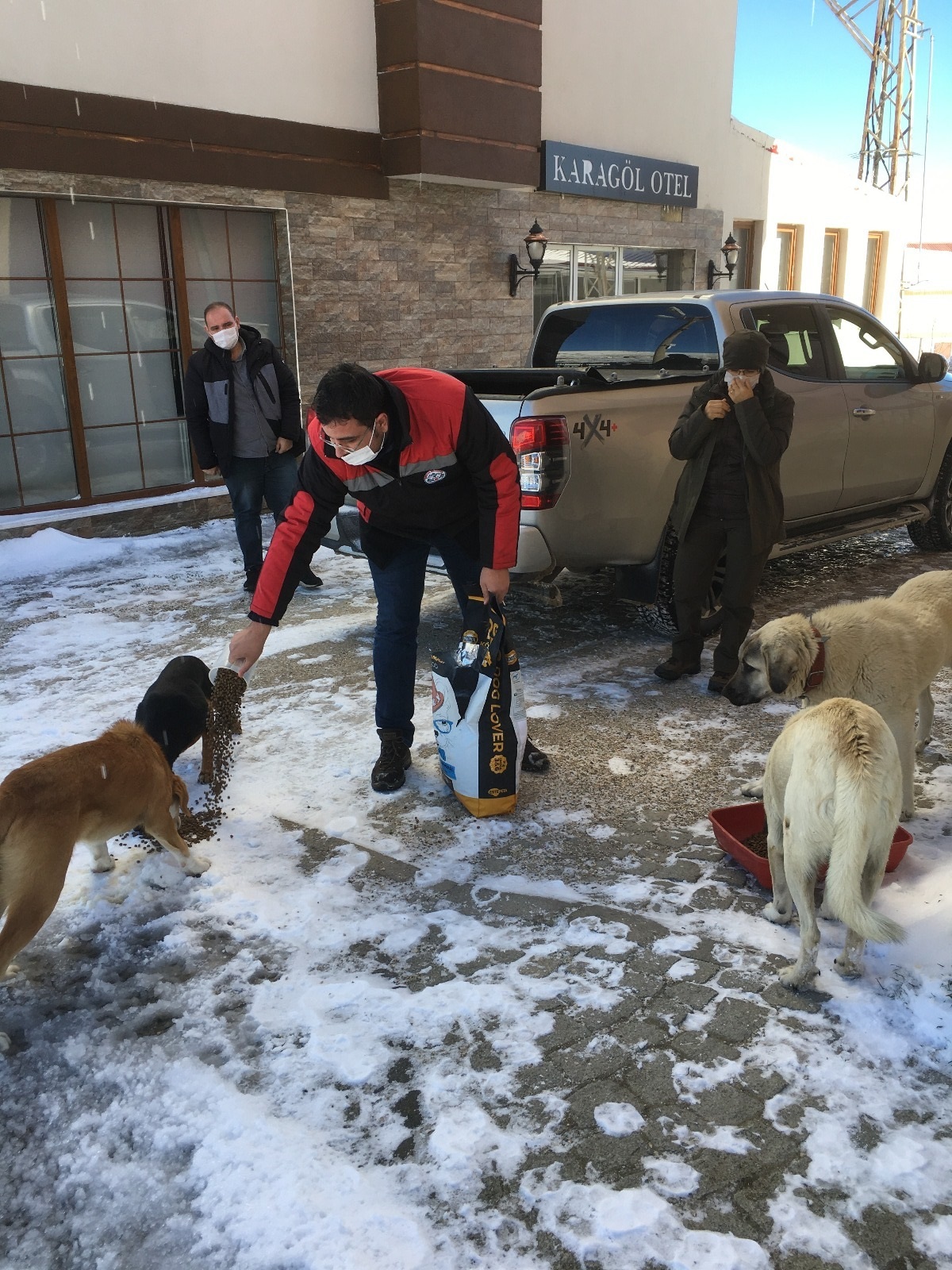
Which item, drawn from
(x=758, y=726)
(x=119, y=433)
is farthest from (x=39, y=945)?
(x=119, y=433)

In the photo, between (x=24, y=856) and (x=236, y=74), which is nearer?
(x=24, y=856)

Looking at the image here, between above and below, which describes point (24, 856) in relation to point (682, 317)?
below

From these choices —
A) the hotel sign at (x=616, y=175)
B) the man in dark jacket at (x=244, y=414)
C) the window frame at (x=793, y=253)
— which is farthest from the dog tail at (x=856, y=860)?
the window frame at (x=793, y=253)

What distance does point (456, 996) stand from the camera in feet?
9.14

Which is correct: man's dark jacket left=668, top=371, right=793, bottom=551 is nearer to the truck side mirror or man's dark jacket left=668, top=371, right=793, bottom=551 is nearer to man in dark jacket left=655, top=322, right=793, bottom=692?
man in dark jacket left=655, top=322, right=793, bottom=692

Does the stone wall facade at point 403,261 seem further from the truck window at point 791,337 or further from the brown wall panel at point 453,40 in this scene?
the truck window at point 791,337

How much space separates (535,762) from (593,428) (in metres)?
1.88

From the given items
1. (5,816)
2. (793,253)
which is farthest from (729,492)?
(793,253)

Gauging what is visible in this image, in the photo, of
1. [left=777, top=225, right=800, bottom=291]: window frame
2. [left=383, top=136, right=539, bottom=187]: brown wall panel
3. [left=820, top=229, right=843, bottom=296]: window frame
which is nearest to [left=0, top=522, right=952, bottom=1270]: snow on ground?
[left=383, top=136, right=539, bottom=187]: brown wall panel

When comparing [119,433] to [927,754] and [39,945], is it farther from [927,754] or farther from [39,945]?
[927,754]

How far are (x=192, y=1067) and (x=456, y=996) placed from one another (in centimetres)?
75

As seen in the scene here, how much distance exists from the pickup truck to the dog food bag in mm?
1300

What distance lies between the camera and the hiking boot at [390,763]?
413 centimetres

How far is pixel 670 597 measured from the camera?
18.9ft
